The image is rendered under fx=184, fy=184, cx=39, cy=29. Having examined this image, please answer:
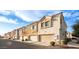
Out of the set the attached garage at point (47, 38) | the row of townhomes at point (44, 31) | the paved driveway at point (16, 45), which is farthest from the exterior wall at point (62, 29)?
the paved driveway at point (16, 45)

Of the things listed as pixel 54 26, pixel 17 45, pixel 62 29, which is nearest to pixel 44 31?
pixel 54 26

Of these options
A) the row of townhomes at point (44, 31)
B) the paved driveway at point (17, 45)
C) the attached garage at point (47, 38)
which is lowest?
the paved driveway at point (17, 45)

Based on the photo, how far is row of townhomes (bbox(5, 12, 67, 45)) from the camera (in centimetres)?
278

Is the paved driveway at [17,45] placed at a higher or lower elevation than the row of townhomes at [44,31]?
lower

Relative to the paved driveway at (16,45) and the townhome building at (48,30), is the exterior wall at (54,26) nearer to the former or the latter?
the townhome building at (48,30)

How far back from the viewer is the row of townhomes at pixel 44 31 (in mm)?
2783

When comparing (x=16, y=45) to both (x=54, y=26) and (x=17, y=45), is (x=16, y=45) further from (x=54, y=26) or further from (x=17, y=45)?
(x=54, y=26)

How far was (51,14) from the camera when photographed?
2.78 meters

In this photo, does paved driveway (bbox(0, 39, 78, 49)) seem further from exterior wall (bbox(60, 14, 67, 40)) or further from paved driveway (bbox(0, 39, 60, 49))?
exterior wall (bbox(60, 14, 67, 40))

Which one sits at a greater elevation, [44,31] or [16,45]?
[44,31]

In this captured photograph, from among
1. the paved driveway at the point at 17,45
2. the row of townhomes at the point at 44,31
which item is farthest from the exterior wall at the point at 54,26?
the paved driveway at the point at 17,45

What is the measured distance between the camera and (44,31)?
112 inches

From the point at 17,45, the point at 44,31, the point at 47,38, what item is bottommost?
the point at 17,45
